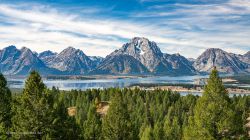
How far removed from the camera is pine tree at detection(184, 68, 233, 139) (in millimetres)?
32250

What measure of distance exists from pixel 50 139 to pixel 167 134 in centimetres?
7640

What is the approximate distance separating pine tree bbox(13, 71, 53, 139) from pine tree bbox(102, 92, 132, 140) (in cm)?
1479

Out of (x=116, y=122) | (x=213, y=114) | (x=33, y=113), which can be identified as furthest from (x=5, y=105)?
(x=213, y=114)

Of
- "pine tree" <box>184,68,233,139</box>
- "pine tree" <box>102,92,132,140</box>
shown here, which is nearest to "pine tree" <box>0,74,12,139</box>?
"pine tree" <box>102,92,132,140</box>

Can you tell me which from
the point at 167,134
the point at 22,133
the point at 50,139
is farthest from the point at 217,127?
the point at 167,134

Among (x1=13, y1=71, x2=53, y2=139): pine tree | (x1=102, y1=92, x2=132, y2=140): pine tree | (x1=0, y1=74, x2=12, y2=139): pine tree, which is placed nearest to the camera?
(x1=13, y1=71, x2=53, y2=139): pine tree

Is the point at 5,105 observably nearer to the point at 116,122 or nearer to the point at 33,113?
the point at 33,113

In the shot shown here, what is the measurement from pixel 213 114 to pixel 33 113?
16271mm

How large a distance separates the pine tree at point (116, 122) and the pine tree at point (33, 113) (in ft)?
48.5

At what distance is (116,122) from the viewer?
154ft

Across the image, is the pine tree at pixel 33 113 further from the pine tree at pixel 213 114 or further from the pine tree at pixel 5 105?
the pine tree at pixel 213 114

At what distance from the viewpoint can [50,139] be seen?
1246 inches

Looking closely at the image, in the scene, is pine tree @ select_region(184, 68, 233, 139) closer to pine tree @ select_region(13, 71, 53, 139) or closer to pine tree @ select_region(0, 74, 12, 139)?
pine tree @ select_region(13, 71, 53, 139)

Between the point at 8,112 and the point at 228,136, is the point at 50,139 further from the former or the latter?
the point at 228,136
